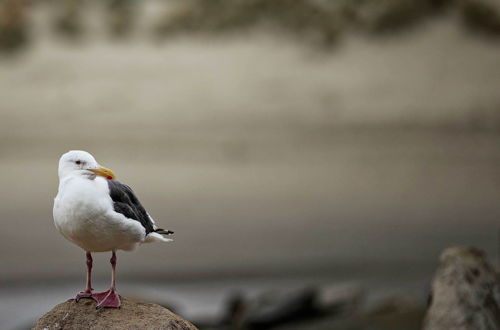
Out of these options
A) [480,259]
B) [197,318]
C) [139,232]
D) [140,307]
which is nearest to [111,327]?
[140,307]

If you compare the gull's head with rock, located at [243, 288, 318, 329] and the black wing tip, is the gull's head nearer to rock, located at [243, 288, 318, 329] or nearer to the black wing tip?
the black wing tip

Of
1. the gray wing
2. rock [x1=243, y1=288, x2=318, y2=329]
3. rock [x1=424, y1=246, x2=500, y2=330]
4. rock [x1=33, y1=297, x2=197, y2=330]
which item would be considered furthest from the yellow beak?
rock [x1=243, y1=288, x2=318, y2=329]

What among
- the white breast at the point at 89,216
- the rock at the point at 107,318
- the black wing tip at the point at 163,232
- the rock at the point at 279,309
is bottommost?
the rock at the point at 107,318

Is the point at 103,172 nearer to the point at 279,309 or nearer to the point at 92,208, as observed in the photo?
the point at 92,208

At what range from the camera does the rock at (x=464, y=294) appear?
7.45 meters

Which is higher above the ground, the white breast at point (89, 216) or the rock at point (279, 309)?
the rock at point (279, 309)

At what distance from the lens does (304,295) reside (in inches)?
550

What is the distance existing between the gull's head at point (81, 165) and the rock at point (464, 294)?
→ 174 inches

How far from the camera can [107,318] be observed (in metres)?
5.09

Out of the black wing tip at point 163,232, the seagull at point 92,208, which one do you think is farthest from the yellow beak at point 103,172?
the black wing tip at point 163,232

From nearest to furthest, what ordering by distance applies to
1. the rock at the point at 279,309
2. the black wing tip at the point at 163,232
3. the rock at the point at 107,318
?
the rock at the point at 107,318 → the black wing tip at the point at 163,232 → the rock at the point at 279,309

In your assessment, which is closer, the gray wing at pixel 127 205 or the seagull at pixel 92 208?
the seagull at pixel 92 208

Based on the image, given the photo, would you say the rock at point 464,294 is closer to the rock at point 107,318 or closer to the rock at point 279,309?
the rock at point 107,318

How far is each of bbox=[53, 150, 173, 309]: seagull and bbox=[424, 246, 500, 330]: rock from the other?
4.03 metres
